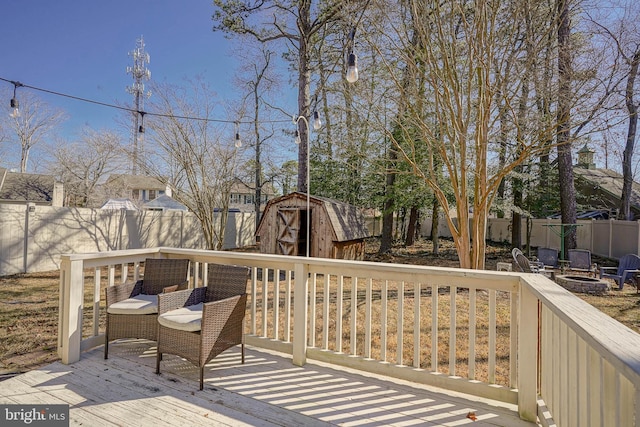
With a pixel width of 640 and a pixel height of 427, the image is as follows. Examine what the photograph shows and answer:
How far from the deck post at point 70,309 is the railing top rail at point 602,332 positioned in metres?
3.55

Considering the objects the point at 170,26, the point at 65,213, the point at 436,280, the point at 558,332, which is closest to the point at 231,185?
the point at 65,213

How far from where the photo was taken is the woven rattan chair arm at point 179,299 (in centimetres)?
283

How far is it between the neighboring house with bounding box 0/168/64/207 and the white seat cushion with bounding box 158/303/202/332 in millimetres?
19383

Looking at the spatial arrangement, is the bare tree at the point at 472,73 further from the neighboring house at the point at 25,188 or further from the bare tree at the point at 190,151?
the neighboring house at the point at 25,188

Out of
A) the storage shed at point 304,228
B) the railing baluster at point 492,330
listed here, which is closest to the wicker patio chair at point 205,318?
the railing baluster at point 492,330

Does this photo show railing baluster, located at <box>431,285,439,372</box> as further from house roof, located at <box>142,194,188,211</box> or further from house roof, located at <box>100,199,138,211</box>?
house roof, located at <box>142,194,188,211</box>

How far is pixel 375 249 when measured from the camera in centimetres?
1335

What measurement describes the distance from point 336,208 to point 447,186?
3.19 m

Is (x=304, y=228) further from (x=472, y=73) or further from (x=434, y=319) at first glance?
(x=434, y=319)

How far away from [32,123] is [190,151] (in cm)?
1493

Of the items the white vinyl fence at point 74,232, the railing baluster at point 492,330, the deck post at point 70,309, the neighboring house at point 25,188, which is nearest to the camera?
the railing baluster at point 492,330

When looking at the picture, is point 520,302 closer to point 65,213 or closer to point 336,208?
point 336,208

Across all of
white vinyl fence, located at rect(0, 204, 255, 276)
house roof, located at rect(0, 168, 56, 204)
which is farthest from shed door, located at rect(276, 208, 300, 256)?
house roof, located at rect(0, 168, 56, 204)

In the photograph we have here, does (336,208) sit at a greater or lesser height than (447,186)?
lesser
